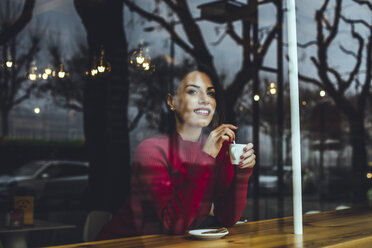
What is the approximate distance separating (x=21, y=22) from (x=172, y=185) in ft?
8.58

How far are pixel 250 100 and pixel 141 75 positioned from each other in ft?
5.37

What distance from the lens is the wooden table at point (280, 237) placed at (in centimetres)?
184

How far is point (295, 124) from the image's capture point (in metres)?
2.23

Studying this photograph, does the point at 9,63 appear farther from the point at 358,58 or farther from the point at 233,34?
the point at 358,58

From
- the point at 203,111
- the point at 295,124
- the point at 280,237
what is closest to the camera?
the point at 280,237

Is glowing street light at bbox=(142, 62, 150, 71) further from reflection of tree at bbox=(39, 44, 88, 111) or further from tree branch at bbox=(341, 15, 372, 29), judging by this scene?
tree branch at bbox=(341, 15, 372, 29)

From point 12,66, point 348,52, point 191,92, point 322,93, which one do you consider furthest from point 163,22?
point 348,52

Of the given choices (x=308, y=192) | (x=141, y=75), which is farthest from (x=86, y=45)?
(x=308, y=192)

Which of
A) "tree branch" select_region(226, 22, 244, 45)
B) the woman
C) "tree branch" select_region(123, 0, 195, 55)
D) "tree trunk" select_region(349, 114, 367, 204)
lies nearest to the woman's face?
the woman

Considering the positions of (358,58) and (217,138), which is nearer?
(217,138)

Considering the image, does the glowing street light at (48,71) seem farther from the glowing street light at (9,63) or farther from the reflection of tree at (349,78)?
the reflection of tree at (349,78)

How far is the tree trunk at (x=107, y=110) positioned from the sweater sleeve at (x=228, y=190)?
205cm

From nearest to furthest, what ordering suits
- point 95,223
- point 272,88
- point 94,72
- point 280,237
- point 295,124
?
point 280,237 → point 295,124 → point 95,223 → point 94,72 → point 272,88

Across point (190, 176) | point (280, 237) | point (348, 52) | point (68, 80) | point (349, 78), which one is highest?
point (348, 52)
